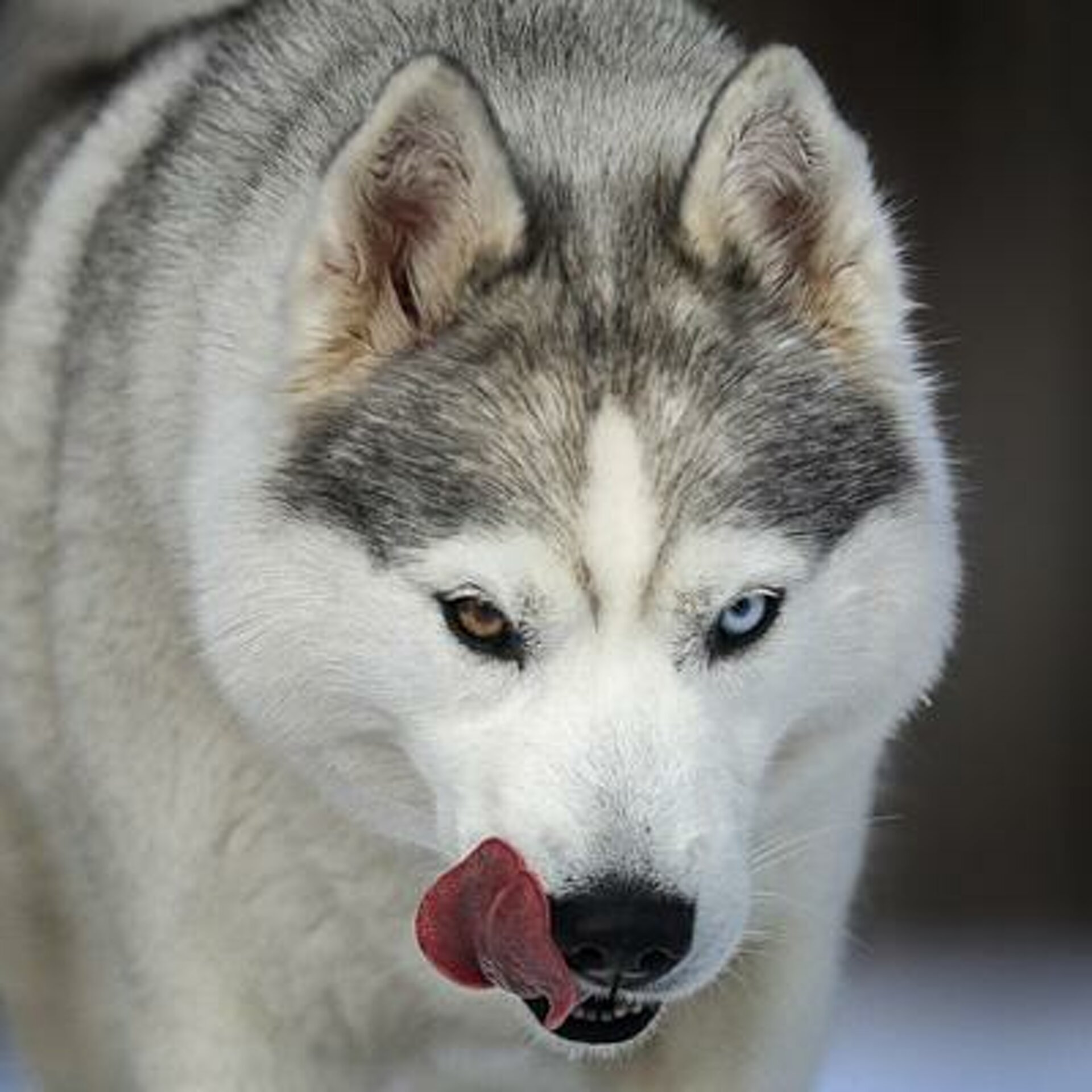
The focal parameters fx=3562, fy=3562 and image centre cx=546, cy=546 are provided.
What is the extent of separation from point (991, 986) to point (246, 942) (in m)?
4.06

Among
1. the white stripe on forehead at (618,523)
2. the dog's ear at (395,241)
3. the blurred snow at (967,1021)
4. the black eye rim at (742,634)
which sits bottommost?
the blurred snow at (967,1021)

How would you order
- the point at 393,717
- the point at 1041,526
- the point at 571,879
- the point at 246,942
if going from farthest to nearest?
the point at 1041,526 < the point at 246,942 < the point at 393,717 < the point at 571,879

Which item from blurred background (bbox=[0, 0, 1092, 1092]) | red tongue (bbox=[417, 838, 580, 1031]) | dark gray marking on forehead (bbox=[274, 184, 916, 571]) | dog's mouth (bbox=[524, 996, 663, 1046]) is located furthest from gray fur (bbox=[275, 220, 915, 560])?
blurred background (bbox=[0, 0, 1092, 1092])

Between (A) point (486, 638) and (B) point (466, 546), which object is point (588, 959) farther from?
(B) point (466, 546)

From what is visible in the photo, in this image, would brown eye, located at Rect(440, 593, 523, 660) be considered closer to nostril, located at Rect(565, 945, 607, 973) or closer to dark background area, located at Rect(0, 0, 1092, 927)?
nostril, located at Rect(565, 945, 607, 973)

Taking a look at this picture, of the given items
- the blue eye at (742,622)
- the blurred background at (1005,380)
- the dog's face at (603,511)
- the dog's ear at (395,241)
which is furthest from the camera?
the blurred background at (1005,380)

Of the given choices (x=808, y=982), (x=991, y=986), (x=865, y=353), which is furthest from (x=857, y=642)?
(x=991, y=986)

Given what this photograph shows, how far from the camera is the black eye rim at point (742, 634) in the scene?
4.23 m

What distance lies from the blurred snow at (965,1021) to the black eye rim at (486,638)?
285cm

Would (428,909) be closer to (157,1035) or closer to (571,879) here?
(571,879)

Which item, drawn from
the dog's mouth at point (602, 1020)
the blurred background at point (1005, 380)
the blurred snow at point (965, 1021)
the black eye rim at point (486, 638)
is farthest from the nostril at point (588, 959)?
the blurred background at point (1005, 380)

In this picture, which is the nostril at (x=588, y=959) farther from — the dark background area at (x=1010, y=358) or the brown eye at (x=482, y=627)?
the dark background area at (x=1010, y=358)

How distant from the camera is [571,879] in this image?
402 cm

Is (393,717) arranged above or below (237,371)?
below
